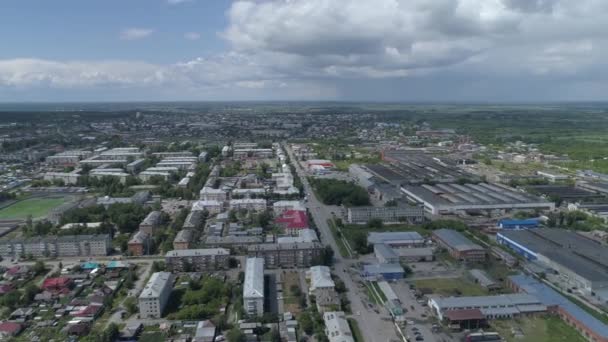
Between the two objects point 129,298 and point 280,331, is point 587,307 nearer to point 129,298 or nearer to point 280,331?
point 280,331

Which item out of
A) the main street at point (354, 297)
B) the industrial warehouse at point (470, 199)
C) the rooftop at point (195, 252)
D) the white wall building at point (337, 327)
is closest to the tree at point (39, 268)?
the rooftop at point (195, 252)

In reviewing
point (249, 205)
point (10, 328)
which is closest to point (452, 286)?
point (249, 205)

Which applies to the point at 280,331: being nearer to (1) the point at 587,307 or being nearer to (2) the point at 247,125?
(1) the point at 587,307

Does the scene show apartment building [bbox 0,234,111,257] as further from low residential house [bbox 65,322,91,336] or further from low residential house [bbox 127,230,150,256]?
low residential house [bbox 65,322,91,336]

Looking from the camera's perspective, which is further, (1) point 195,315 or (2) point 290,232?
(2) point 290,232

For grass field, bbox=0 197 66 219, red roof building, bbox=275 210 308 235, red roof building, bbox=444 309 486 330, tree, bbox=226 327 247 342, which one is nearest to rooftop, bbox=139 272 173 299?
tree, bbox=226 327 247 342

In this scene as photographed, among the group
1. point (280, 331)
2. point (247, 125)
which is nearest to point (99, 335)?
point (280, 331)

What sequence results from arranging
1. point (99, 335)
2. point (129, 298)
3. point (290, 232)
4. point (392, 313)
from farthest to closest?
point (290, 232)
point (129, 298)
point (392, 313)
point (99, 335)

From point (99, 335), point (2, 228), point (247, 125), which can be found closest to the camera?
point (99, 335)
